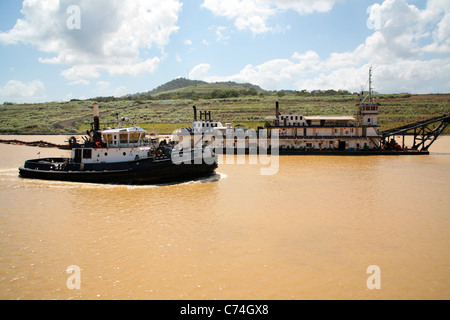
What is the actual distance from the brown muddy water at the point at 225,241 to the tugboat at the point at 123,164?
4.42 feet

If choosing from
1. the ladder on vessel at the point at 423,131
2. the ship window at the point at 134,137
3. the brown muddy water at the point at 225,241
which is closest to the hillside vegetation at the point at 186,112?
the ladder on vessel at the point at 423,131

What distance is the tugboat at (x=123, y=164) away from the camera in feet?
74.0

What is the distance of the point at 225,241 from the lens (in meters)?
12.1

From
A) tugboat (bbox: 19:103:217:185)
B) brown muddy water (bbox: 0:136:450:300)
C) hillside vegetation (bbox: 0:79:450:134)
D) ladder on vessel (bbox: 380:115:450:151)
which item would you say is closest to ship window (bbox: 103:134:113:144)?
tugboat (bbox: 19:103:217:185)

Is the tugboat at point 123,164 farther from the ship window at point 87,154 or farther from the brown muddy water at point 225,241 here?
the brown muddy water at point 225,241

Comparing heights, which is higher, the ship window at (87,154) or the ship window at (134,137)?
the ship window at (134,137)

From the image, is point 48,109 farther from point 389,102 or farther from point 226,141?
point 389,102

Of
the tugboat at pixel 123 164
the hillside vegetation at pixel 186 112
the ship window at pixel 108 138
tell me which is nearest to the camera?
the tugboat at pixel 123 164

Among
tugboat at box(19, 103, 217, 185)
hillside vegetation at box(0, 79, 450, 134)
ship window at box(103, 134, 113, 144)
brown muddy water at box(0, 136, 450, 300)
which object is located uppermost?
hillside vegetation at box(0, 79, 450, 134)

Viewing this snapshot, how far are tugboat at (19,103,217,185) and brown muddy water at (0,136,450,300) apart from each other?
135 cm

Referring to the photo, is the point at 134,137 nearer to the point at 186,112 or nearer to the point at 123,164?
the point at 123,164

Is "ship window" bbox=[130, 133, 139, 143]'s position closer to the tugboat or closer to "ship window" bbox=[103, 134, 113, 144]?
the tugboat

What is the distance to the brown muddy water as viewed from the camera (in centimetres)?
915
